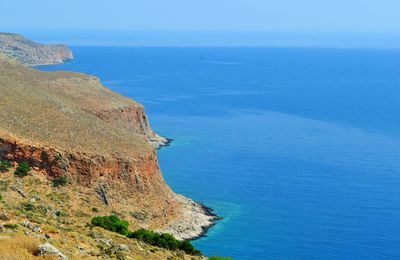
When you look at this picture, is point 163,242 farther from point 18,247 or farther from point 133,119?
point 133,119

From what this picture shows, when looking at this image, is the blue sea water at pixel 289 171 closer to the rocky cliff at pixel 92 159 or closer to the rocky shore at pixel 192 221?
the rocky shore at pixel 192 221

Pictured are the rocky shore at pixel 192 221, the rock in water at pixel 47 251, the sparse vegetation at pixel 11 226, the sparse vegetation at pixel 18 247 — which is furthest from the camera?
the rocky shore at pixel 192 221

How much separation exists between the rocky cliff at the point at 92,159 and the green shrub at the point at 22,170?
791 millimetres

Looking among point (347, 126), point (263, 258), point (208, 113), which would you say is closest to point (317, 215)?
point (263, 258)

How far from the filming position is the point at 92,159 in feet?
197

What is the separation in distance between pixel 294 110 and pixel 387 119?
2164cm

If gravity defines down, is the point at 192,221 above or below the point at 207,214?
below

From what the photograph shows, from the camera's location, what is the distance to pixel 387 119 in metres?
138

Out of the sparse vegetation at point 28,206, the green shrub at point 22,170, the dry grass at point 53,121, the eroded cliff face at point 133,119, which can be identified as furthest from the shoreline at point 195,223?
the eroded cliff face at point 133,119

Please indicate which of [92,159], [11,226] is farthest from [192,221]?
[11,226]

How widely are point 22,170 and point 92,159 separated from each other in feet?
22.8

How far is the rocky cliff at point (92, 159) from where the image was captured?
57656 millimetres

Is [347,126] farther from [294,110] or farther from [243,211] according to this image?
[243,211]

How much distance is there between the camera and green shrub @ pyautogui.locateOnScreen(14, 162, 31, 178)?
181 ft
